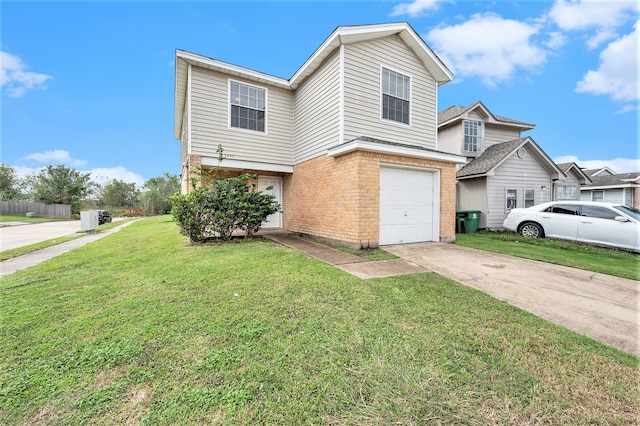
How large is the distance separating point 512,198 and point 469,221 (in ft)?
9.60

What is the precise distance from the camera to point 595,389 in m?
1.95

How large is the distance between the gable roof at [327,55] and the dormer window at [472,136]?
5.59 m

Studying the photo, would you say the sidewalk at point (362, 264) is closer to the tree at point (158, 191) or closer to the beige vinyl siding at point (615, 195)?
the beige vinyl siding at point (615, 195)

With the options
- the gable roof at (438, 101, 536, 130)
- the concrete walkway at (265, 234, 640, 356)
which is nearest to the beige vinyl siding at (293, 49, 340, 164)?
the concrete walkway at (265, 234, 640, 356)

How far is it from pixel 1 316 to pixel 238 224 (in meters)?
5.35

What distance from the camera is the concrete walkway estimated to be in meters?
3.07

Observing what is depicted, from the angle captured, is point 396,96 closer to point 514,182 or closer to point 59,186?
point 514,182

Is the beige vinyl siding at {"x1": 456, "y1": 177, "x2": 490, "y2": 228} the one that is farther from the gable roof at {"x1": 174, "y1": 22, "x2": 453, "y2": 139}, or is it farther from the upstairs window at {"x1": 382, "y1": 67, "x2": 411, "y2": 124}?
the upstairs window at {"x1": 382, "y1": 67, "x2": 411, "y2": 124}

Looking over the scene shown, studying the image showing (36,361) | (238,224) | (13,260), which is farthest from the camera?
(238,224)

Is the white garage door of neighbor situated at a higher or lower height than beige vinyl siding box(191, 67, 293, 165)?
lower

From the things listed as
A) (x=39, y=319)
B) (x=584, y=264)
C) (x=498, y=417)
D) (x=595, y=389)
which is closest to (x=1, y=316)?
(x=39, y=319)

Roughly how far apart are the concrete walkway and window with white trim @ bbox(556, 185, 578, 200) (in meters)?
11.5

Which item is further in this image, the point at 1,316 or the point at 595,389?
the point at 1,316

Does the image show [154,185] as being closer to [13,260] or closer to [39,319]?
[13,260]
